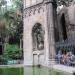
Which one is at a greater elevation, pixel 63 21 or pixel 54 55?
pixel 63 21

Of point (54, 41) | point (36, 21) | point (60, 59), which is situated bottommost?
point (60, 59)

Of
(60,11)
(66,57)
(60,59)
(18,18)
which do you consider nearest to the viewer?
(66,57)

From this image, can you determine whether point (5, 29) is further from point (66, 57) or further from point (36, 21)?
point (66, 57)

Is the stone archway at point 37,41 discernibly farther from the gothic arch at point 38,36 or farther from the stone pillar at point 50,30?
the stone pillar at point 50,30

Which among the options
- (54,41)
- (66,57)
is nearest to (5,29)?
(54,41)

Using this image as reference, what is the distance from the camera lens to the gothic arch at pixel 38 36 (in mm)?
24531

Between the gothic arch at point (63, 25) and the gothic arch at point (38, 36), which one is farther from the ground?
the gothic arch at point (63, 25)

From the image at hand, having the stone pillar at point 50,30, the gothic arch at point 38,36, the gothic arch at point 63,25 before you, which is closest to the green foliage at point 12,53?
the gothic arch at point 38,36

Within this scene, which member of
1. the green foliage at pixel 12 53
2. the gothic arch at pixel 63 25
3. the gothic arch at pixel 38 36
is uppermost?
the gothic arch at pixel 63 25

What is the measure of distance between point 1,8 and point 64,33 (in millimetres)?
11467

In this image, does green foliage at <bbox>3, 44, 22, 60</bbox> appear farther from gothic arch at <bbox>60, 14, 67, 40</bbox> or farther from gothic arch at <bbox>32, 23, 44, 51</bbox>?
gothic arch at <bbox>60, 14, 67, 40</bbox>

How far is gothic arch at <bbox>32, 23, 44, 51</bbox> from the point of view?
24531mm

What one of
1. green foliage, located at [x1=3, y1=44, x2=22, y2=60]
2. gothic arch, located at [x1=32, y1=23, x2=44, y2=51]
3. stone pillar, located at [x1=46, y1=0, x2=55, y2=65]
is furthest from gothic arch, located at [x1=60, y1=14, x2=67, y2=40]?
→ green foliage, located at [x1=3, y1=44, x2=22, y2=60]

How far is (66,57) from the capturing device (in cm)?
1900
